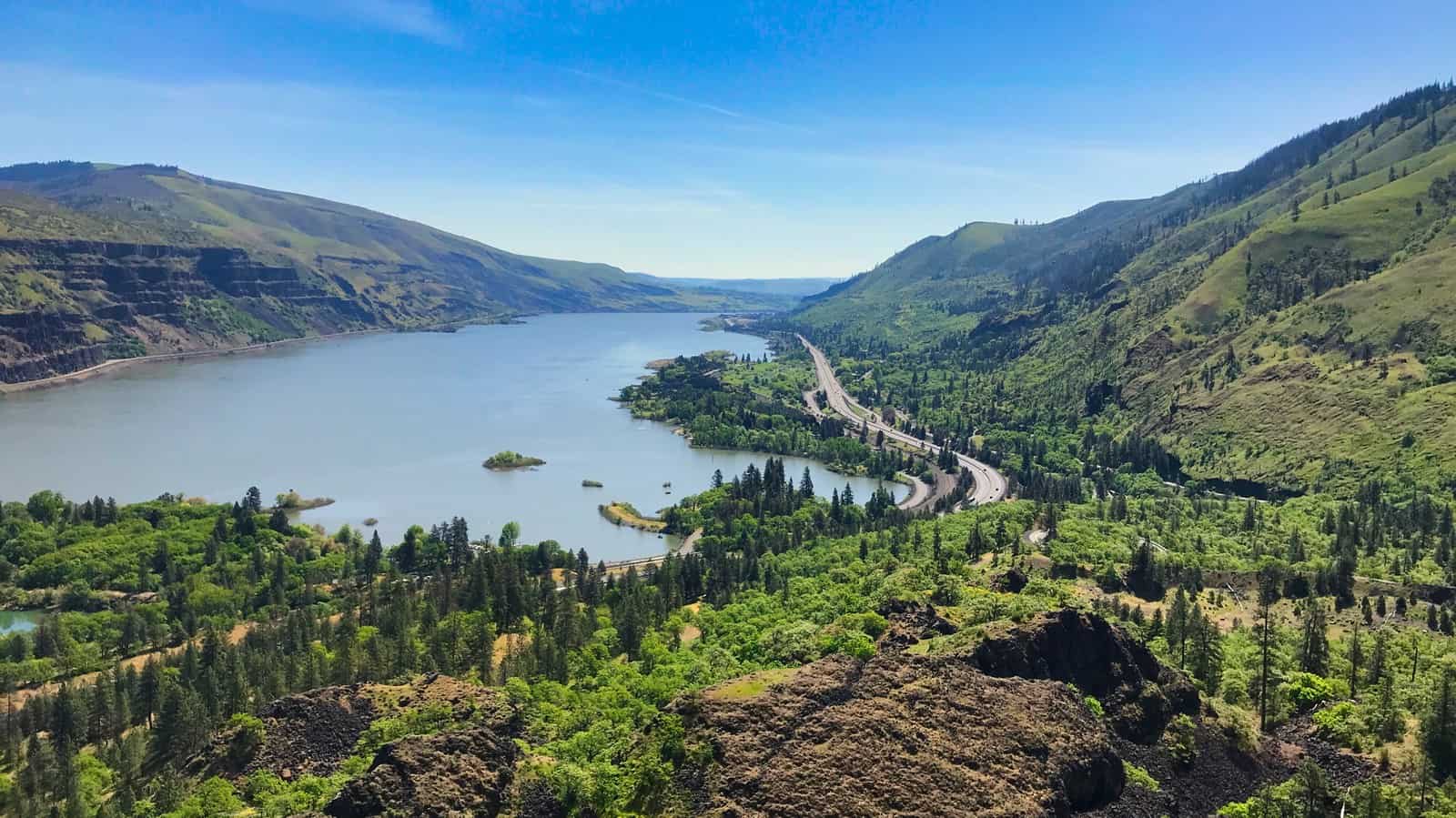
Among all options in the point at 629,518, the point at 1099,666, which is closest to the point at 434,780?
the point at 1099,666

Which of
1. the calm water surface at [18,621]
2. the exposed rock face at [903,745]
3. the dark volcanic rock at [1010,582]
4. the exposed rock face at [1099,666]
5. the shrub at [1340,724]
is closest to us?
the exposed rock face at [903,745]

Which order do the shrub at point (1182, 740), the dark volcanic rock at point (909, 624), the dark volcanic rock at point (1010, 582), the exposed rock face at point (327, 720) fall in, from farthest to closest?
1. the dark volcanic rock at point (1010, 582)
2. the dark volcanic rock at point (909, 624)
3. the exposed rock face at point (327, 720)
4. the shrub at point (1182, 740)

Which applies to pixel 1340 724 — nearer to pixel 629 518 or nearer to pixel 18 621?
pixel 629 518

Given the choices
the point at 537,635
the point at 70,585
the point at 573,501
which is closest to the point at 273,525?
the point at 70,585

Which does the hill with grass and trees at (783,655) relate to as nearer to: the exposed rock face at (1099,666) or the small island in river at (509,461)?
the exposed rock face at (1099,666)

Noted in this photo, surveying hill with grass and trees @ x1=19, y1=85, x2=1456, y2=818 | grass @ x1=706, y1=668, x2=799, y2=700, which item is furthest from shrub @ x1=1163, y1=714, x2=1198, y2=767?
grass @ x1=706, y1=668, x2=799, y2=700

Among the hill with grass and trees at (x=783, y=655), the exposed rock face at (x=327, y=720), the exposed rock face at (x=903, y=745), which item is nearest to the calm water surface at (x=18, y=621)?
the hill with grass and trees at (x=783, y=655)
